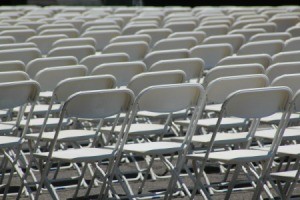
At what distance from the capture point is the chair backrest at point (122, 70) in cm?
884

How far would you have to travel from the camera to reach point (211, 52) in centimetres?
1066

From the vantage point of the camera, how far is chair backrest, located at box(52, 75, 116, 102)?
7.73 m

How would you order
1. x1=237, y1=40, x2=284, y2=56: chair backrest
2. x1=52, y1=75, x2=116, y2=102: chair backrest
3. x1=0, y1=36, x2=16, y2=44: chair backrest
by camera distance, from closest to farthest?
x1=52, y1=75, x2=116, y2=102: chair backrest
x1=237, y1=40, x2=284, y2=56: chair backrest
x1=0, y1=36, x2=16, y2=44: chair backrest

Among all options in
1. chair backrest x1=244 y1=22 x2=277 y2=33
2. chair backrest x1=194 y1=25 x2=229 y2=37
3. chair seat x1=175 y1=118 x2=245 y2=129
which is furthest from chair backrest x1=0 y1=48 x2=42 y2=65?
chair backrest x1=244 y1=22 x2=277 y2=33

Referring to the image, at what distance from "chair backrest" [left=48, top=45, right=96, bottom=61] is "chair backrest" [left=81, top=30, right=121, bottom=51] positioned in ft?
7.26

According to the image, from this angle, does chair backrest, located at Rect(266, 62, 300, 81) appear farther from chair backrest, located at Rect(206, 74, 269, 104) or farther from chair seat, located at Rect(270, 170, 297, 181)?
chair seat, located at Rect(270, 170, 297, 181)

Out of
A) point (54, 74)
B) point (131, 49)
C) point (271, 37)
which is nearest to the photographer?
point (54, 74)

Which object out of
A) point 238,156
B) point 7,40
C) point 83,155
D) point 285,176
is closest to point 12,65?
point 83,155

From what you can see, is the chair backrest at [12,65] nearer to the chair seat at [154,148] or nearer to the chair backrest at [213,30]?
the chair seat at [154,148]

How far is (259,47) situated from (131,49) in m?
1.33

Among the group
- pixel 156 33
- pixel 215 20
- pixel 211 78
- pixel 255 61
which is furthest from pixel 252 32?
pixel 211 78

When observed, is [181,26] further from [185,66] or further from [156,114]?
[156,114]

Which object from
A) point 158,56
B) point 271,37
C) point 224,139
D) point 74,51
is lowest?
point 271,37

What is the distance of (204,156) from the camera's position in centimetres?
741
